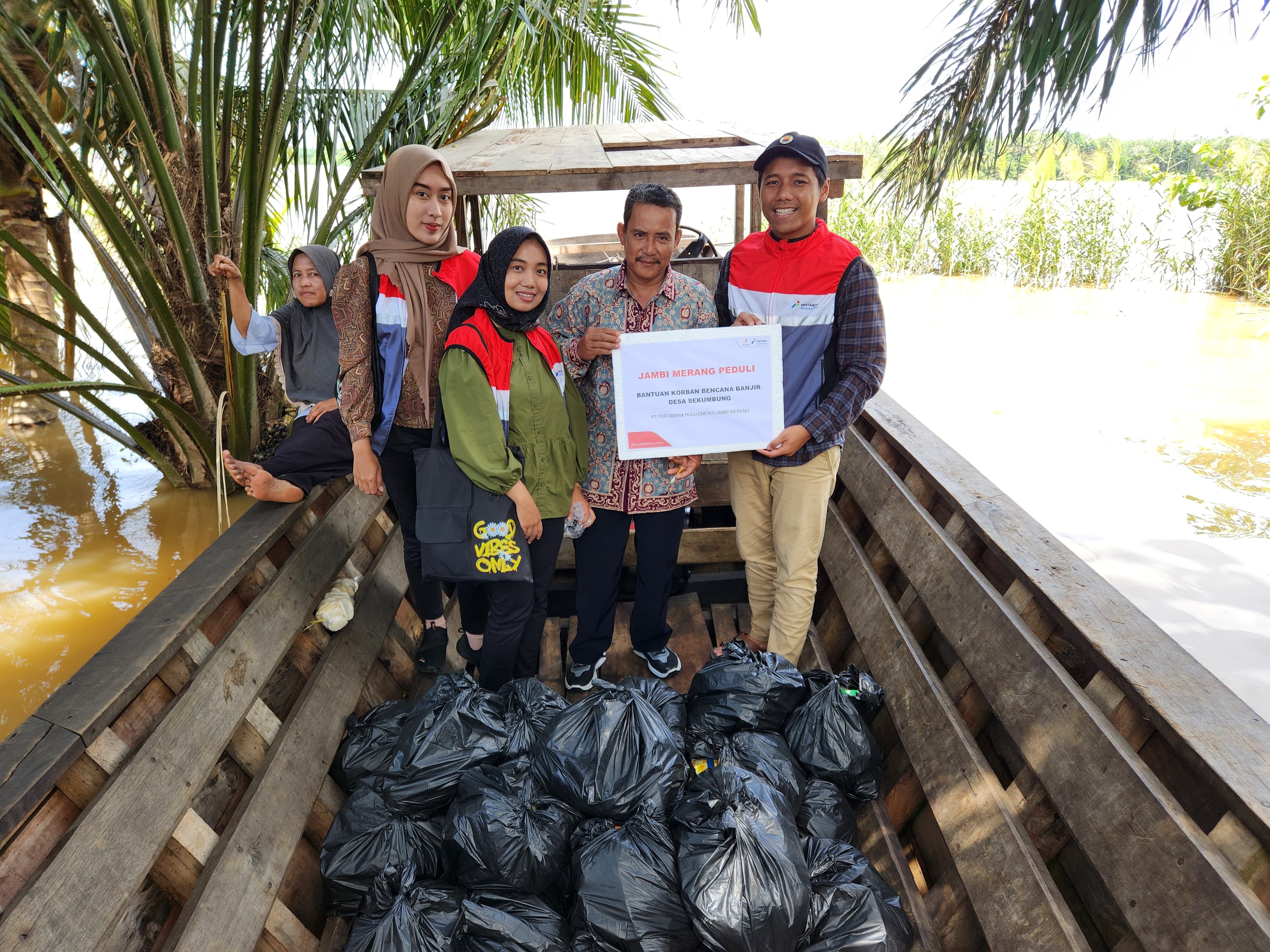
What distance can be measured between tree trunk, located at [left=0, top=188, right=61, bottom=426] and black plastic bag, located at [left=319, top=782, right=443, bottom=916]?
4603mm

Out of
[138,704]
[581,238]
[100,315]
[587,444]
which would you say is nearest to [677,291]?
[587,444]

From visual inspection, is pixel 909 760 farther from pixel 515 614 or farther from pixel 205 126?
pixel 205 126

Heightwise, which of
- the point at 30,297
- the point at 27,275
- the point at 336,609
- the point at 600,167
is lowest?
the point at 336,609

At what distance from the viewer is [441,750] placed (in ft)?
6.68

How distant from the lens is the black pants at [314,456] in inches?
107

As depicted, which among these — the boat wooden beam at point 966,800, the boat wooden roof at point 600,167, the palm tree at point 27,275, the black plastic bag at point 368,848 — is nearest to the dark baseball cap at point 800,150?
the boat wooden roof at point 600,167

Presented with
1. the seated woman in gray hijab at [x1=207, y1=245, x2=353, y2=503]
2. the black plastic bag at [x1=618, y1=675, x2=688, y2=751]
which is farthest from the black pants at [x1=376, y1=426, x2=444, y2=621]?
the black plastic bag at [x1=618, y1=675, x2=688, y2=751]

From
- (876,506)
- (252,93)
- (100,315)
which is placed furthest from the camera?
(100,315)

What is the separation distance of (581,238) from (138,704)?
7533 mm

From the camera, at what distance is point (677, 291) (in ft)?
7.86

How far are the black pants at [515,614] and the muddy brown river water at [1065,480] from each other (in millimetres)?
2113

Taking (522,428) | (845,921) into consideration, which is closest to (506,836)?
(845,921)

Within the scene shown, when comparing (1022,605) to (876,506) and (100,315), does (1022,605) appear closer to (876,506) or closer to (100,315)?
(876,506)

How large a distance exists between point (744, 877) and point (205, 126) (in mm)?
4006
